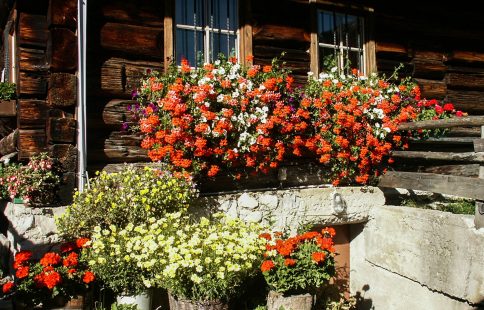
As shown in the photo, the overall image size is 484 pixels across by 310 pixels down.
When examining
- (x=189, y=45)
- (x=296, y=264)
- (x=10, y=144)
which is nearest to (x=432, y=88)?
(x=189, y=45)

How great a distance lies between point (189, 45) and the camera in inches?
230

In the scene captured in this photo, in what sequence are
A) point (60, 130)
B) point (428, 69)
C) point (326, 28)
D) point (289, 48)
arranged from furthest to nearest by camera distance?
point (428, 69) → point (326, 28) → point (289, 48) → point (60, 130)

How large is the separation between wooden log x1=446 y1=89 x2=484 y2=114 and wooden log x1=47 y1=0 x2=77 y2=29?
527 cm

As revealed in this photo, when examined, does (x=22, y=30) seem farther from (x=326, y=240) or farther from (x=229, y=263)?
(x=326, y=240)

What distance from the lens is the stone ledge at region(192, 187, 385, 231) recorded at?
539cm

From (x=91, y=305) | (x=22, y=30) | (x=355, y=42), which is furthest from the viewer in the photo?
(x=355, y=42)

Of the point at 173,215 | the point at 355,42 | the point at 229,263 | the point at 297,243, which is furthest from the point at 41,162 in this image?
the point at 355,42

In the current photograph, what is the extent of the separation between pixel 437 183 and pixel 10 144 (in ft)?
16.3

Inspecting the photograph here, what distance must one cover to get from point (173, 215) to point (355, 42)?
3.79m

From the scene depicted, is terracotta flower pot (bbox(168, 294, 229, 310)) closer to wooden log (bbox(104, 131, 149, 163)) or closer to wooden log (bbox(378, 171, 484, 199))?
wooden log (bbox(104, 131, 149, 163))

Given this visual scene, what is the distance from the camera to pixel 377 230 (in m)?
5.92

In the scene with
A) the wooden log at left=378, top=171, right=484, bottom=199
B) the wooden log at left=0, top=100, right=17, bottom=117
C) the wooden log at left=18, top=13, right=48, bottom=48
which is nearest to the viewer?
the wooden log at left=378, top=171, right=484, bottom=199

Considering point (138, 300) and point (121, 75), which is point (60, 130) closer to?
point (121, 75)

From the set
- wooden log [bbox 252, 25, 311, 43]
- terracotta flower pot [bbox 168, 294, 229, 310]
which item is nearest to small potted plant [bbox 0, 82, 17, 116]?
wooden log [bbox 252, 25, 311, 43]
